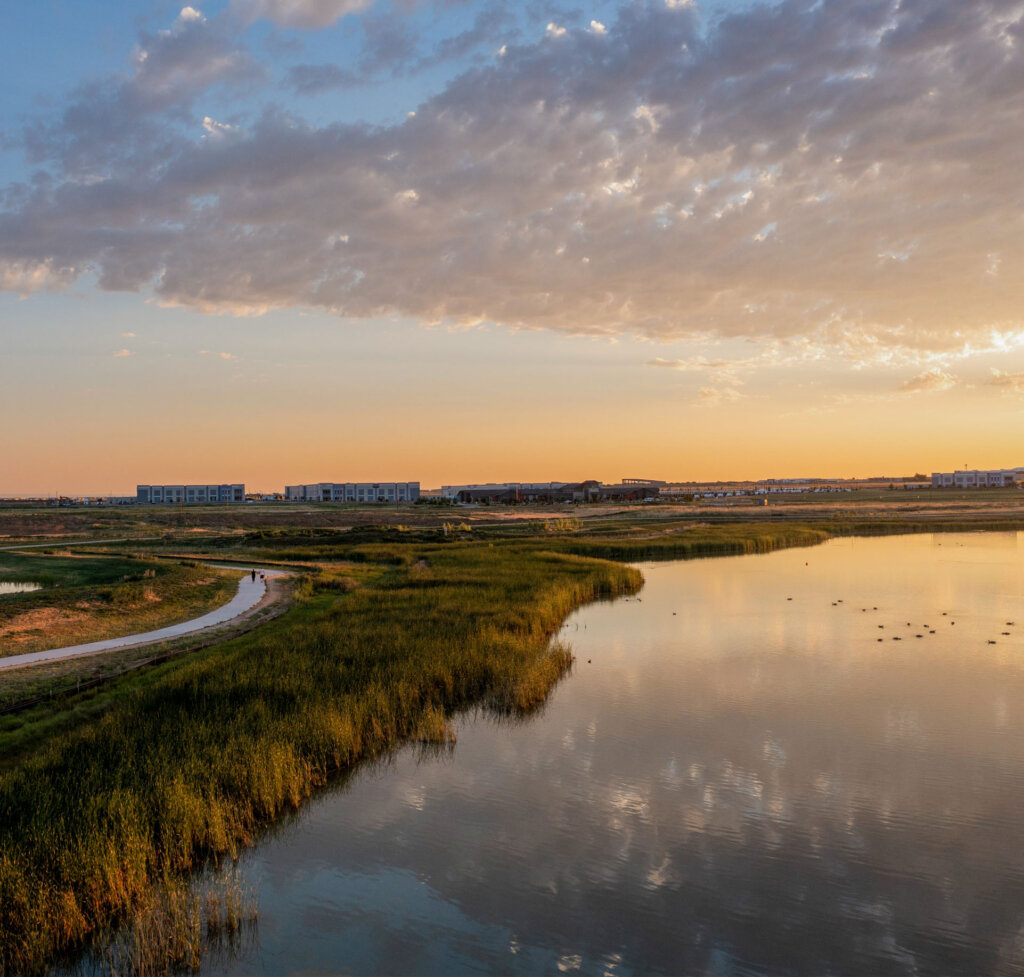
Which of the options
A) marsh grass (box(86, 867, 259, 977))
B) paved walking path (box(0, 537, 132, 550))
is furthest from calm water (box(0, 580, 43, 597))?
marsh grass (box(86, 867, 259, 977))

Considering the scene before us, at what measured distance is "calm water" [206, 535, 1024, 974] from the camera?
A: 28.4ft

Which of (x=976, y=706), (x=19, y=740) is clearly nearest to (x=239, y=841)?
(x=19, y=740)

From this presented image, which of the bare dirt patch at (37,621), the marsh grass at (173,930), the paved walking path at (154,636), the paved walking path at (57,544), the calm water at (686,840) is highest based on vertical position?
the paved walking path at (57,544)

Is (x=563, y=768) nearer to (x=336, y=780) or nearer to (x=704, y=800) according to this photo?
(x=704, y=800)

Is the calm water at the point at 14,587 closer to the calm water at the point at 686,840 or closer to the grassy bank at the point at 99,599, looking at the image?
the grassy bank at the point at 99,599

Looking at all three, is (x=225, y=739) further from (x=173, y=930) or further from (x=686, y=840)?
(x=686, y=840)

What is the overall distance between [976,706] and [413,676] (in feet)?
42.1

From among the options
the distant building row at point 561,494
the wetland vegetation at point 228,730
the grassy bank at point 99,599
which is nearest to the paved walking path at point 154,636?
the grassy bank at point 99,599

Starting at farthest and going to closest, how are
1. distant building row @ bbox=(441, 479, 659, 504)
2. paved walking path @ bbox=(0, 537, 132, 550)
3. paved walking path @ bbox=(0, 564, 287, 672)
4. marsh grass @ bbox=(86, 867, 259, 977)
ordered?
distant building row @ bbox=(441, 479, 659, 504), paved walking path @ bbox=(0, 537, 132, 550), paved walking path @ bbox=(0, 564, 287, 672), marsh grass @ bbox=(86, 867, 259, 977)

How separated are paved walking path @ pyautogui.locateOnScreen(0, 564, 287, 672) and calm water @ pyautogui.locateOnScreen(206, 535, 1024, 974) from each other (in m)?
11.1

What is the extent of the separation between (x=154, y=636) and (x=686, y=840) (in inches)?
706

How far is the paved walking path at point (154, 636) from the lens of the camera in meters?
19.5

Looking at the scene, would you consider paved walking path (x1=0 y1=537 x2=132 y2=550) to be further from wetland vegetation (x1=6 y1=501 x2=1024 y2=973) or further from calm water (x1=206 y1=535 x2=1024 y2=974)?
calm water (x1=206 y1=535 x2=1024 y2=974)

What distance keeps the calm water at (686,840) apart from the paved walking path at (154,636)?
11.1 meters
